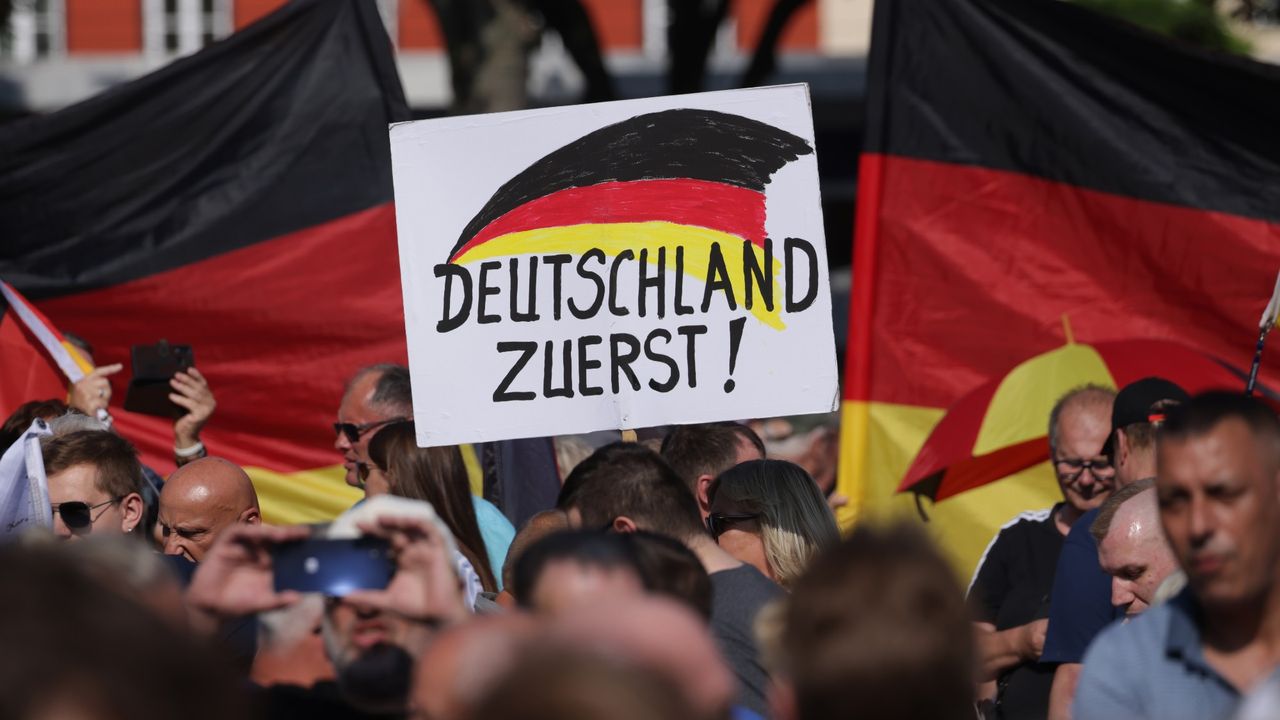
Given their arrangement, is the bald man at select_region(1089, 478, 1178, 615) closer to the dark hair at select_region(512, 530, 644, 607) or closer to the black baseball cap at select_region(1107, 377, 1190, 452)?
the black baseball cap at select_region(1107, 377, 1190, 452)

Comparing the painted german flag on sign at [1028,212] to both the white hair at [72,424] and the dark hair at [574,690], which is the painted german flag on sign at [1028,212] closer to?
the white hair at [72,424]

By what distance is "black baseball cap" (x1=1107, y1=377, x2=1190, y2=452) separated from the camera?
16.6 ft

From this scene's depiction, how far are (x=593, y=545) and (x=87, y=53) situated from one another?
27.2 metres

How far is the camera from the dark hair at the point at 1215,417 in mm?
2947

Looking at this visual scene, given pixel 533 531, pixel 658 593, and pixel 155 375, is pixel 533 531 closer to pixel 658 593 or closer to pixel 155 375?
pixel 658 593

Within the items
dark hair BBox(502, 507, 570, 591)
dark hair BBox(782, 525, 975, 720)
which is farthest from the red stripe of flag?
dark hair BBox(782, 525, 975, 720)

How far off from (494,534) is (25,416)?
1.73 meters

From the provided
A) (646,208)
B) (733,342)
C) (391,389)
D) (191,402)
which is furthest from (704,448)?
(191,402)

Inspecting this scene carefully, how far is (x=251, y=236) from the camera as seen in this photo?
21.7 ft

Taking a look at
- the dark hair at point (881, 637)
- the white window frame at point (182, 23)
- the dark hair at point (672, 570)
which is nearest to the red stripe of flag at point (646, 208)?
the dark hair at point (672, 570)

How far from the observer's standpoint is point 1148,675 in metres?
2.94

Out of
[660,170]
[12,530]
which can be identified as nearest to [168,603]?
[12,530]

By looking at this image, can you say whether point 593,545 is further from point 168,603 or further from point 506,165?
point 506,165

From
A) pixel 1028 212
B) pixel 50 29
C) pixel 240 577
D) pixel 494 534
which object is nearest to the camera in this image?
pixel 240 577
